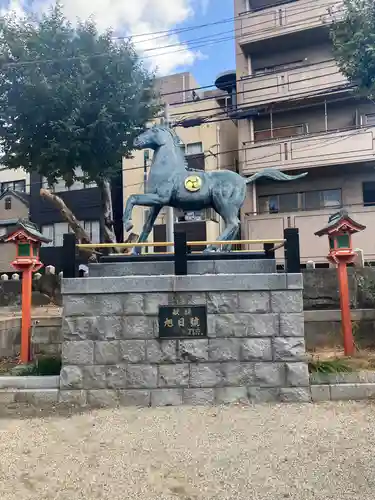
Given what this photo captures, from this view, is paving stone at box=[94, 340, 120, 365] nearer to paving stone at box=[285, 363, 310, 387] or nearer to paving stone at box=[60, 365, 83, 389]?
paving stone at box=[60, 365, 83, 389]

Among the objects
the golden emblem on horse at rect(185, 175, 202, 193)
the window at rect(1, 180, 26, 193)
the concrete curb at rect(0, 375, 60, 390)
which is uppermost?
the window at rect(1, 180, 26, 193)

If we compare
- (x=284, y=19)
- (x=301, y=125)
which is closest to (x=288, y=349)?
(x=301, y=125)

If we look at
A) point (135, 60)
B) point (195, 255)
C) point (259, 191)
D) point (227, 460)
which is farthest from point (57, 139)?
point (227, 460)

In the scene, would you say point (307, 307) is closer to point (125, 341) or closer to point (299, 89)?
point (125, 341)

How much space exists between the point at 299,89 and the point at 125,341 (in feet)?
47.3

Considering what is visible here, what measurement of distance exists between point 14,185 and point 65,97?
17152 mm

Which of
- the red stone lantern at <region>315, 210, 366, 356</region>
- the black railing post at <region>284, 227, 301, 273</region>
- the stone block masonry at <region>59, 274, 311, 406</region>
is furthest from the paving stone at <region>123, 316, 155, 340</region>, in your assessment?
the red stone lantern at <region>315, 210, 366, 356</region>

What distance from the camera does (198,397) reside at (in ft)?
18.6

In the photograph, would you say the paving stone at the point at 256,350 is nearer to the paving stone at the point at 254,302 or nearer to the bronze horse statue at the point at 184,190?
the paving stone at the point at 254,302

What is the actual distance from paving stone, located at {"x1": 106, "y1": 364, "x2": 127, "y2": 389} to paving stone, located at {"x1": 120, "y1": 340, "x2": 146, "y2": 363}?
0.41ft

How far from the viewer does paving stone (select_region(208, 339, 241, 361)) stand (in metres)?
5.71

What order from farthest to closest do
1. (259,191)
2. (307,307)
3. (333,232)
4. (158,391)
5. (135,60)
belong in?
1. (259,191)
2. (135,60)
3. (307,307)
4. (333,232)
5. (158,391)

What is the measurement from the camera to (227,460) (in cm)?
433

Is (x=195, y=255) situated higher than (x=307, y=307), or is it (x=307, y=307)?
(x=195, y=255)
